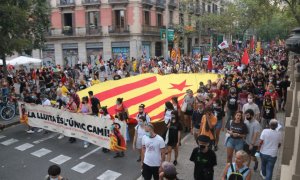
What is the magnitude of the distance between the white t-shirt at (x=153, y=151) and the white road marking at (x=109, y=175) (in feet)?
5.60

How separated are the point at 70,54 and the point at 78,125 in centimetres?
3129

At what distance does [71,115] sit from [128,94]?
3.35 meters

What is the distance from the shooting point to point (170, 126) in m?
8.27

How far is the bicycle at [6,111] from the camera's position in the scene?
46.1 feet

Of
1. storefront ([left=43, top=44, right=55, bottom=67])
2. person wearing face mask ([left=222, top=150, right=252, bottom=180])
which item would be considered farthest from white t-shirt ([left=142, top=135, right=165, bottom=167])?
storefront ([left=43, top=44, right=55, bottom=67])

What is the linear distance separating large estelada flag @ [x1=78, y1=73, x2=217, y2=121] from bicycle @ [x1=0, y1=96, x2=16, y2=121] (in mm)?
3038

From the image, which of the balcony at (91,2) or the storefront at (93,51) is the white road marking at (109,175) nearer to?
the storefront at (93,51)

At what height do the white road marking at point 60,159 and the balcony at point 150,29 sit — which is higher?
the balcony at point 150,29

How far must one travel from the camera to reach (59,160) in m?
9.53

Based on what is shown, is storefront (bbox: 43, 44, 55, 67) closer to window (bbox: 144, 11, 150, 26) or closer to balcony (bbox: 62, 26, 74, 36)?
balcony (bbox: 62, 26, 74, 36)

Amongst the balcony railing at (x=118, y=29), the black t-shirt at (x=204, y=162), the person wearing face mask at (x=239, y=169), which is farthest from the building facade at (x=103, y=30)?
the person wearing face mask at (x=239, y=169)

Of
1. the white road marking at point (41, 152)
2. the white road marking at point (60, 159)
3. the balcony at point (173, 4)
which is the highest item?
the balcony at point (173, 4)

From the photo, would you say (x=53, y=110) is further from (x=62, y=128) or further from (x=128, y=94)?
(x=128, y=94)

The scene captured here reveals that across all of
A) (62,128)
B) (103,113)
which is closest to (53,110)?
(62,128)
